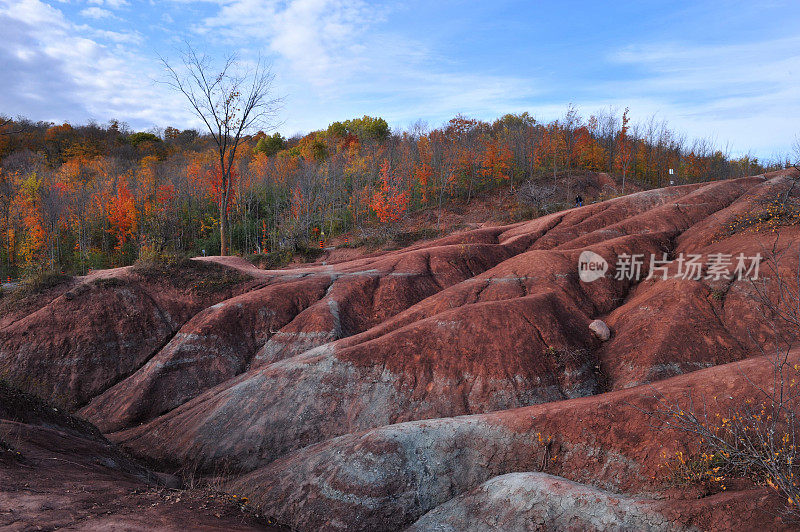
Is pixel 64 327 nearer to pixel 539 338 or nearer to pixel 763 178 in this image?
pixel 539 338

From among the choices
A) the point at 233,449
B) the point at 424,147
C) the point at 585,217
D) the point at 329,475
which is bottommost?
the point at 233,449

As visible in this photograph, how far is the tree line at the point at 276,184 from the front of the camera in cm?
4859

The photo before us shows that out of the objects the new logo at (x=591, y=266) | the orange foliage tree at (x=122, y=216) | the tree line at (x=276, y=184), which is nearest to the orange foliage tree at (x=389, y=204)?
the tree line at (x=276, y=184)

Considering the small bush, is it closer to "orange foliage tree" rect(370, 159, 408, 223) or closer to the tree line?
the tree line

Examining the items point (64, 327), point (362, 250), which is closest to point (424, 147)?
point (362, 250)

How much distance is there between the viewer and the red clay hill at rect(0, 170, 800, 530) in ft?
24.6

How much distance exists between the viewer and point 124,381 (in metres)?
16.0

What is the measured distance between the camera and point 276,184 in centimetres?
6375

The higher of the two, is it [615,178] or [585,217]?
[615,178]

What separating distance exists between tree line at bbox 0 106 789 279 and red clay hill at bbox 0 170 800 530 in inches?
729

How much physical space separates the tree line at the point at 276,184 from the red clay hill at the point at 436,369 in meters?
18.5

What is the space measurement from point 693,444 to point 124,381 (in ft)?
57.9

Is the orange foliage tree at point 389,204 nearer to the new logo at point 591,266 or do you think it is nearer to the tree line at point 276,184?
the tree line at point 276,184

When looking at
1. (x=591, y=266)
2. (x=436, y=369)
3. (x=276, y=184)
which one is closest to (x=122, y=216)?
(x=276, y=184)
